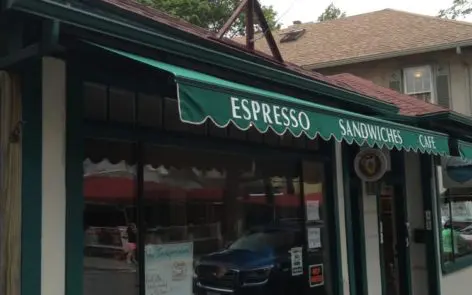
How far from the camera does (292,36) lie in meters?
23.8

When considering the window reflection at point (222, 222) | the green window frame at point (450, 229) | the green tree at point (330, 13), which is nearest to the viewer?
the window reflection at point (222, 222)

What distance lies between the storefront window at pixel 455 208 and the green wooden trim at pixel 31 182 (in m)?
7.86

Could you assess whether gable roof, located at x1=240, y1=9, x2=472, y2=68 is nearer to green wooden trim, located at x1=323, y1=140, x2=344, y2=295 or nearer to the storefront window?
the storefront window

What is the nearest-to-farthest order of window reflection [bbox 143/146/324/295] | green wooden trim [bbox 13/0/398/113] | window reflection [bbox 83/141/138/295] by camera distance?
green wooden trim [bbox 13/0/398/113] < window reflection [bbox 83/141/138/295] < window reflection [bbox 143/146/324/295]

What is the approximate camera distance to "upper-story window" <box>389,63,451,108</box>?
1934 centimetres

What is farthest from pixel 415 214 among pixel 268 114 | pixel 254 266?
pixel 268 114

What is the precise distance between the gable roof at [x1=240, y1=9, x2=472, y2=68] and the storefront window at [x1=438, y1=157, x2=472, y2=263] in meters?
8.95

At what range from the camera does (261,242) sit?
Result: 21.0ft

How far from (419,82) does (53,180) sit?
17551 millimetres

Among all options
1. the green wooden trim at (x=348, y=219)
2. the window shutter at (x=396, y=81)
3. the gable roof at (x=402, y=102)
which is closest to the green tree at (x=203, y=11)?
the window shutter at (x=396, y=81)

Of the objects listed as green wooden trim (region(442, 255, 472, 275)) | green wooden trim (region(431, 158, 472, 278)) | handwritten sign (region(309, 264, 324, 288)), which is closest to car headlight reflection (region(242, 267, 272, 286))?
handwritten sign (region(309, 264, 324, 288))

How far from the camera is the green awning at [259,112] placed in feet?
12.4

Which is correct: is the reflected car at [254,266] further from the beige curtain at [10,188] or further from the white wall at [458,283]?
the white wall at [458,283]

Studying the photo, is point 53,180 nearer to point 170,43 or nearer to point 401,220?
point 170,43
